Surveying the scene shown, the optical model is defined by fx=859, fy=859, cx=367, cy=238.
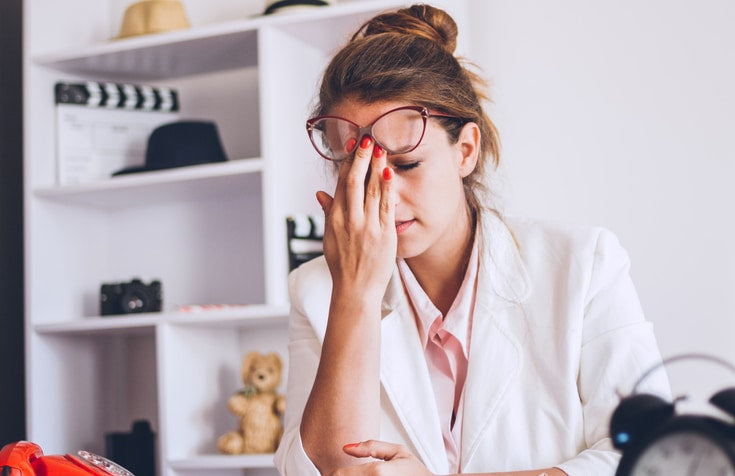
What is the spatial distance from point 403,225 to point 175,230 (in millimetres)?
1436

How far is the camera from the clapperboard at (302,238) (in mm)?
2166

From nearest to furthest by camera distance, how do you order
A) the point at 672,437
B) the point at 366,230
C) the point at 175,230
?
1. the point at 672,437
2. the point at 366,230
3. the point at 175,230

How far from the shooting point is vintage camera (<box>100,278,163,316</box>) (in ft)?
7.91

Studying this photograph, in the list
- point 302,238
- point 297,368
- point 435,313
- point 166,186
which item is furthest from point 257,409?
point 435,313

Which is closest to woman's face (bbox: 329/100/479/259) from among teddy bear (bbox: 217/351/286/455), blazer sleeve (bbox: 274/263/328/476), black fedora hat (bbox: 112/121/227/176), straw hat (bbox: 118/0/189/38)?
blazer sleeve (bbox: 274/263/328/476)

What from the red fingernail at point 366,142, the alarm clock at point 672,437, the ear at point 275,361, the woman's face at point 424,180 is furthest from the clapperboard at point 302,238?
the alarm clock at point 672,437

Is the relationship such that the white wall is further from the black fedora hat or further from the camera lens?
the camera lens

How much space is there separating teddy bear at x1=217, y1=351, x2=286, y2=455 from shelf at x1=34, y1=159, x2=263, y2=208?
1.58 ft

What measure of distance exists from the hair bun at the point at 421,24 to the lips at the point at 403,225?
0.34 metres

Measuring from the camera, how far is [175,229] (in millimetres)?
2680

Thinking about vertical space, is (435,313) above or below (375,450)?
above

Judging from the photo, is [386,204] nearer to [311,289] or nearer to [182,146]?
[311,289]

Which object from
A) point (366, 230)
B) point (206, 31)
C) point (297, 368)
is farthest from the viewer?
point (206, 31)

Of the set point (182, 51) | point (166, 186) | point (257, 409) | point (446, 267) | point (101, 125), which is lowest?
point (257, 409)
